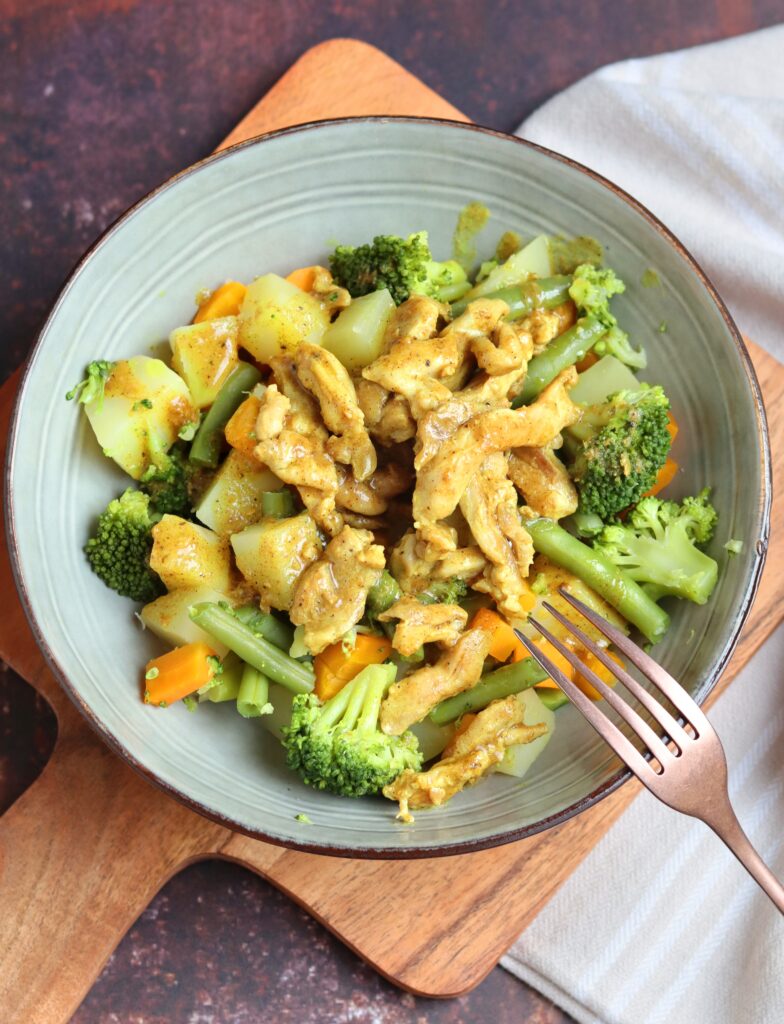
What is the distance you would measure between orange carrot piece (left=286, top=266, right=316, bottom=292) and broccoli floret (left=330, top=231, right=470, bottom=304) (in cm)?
8

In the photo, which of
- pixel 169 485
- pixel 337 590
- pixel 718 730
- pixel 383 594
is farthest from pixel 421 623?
pixel 718 730

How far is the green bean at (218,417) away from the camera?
3.42m

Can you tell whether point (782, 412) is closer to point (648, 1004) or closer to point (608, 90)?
point (608, 90)

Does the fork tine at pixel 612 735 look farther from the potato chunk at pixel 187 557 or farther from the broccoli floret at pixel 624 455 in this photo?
the potato chunk at pixel 187 557

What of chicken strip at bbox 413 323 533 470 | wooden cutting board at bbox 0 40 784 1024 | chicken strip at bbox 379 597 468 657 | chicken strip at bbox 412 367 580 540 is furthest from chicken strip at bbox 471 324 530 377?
wooden cutting board at bbox 0 40 784 1024

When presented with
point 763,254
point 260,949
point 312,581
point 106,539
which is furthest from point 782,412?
point 260,949

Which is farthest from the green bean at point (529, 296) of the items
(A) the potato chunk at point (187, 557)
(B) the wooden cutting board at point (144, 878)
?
(B) the wooden cutting board at point (144, 878)

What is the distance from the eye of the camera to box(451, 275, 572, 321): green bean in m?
3.56

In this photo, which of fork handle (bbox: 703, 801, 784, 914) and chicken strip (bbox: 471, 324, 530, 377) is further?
chicken strip (bbox: 471, 324, 530, 377)

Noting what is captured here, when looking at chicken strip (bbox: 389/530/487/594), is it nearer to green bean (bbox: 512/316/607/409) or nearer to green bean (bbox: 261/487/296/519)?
green bean (bbox: 261/487/296/519)

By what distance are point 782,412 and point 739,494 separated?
2.67 ft

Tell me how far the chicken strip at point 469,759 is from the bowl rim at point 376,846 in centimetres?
22

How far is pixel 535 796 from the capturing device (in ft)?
10.5

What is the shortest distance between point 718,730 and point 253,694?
6.59 ft
